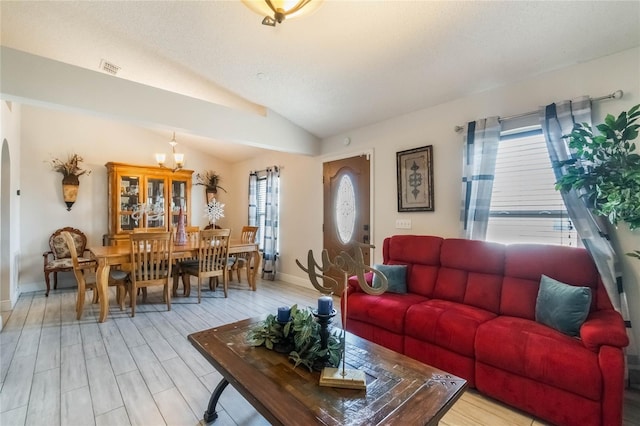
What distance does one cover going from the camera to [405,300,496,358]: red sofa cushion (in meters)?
2.07

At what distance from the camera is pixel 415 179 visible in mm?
3498

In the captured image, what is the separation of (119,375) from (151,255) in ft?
5.21

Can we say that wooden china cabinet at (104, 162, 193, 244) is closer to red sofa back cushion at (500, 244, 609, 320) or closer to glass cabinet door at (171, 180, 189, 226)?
glass cabinet door at (171, 180, 189, 226)

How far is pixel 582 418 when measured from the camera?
1.62 meters

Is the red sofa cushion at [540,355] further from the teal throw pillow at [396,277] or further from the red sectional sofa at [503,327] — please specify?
the teal throw pillow at [396,277]

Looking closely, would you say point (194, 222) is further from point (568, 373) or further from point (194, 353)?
point (568, 373)

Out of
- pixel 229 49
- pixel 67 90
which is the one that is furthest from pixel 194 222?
pixel 229 49

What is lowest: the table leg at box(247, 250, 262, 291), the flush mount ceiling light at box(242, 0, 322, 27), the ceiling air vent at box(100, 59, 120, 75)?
the table leg at box(247, 250, 262, 291)

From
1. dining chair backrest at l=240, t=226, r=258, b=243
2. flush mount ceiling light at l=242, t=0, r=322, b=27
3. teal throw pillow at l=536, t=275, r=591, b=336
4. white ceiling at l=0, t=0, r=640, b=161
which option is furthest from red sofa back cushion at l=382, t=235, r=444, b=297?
dining chair backrest at l=240, t=226, r=258, b=243

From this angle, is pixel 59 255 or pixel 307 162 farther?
pixel 307 162

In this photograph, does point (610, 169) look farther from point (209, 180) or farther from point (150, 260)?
point (209, 180)

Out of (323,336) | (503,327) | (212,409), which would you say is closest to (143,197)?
(212,409)

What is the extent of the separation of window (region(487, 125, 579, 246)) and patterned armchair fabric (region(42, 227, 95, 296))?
4979mm

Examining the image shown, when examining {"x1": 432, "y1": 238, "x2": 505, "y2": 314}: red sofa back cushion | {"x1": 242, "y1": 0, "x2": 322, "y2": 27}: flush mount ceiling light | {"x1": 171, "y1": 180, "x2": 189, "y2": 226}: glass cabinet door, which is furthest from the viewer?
{"x1": 171, "y1": 180, "x2": 189, "y2": 226}: glass cabinet door
